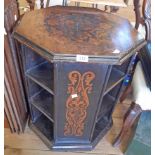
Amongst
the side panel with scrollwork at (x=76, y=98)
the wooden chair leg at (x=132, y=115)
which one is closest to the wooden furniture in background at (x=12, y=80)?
the side panel with scrollwork at (x=76, y=98)

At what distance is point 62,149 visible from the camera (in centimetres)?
133

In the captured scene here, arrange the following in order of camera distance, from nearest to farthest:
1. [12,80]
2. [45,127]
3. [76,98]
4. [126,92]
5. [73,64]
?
[73,64] < [76,98] < [12,80] < [45,127] < [126,92]

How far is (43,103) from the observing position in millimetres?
1269

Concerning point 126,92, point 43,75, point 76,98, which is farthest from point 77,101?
point 126,92

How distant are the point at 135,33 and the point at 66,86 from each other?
0.41 meters

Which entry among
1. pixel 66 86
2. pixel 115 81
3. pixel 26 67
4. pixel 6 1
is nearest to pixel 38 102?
pixel 26 67

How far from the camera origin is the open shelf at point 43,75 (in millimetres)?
1079

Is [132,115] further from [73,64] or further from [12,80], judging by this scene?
[12,80]

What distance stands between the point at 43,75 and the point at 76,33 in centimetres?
28

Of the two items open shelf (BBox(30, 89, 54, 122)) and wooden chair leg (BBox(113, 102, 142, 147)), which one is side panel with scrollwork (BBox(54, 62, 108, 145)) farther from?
wooden chair leg (BBox(113, 102, 142, 147))

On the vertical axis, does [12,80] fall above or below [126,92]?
above

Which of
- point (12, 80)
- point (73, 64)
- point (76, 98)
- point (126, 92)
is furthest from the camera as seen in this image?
point (126, 92)

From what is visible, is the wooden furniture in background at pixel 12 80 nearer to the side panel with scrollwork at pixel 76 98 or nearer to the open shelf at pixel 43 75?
the open shelf at pixel 43 75
